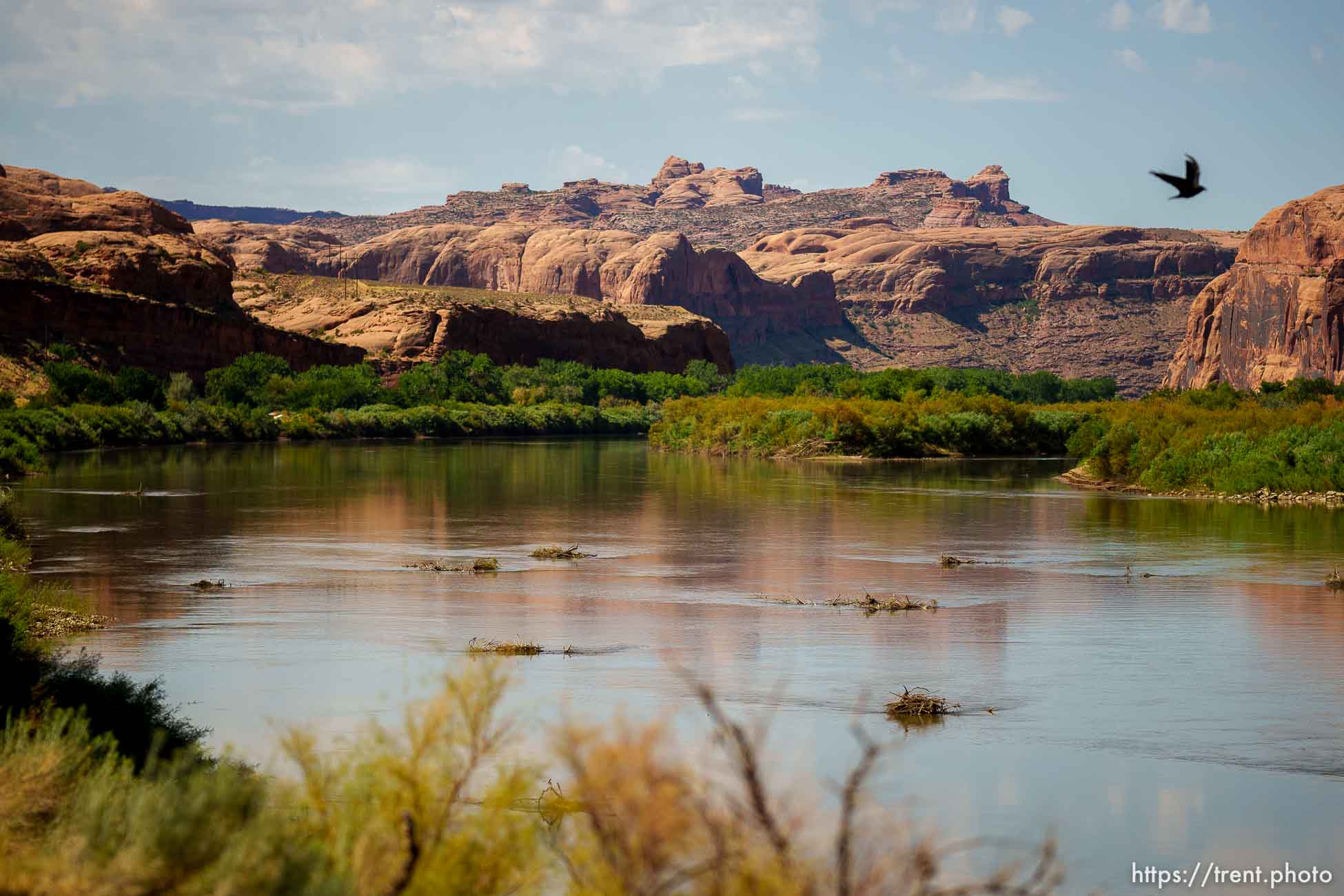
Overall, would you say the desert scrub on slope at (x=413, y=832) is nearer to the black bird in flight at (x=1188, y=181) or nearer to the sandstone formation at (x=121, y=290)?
the black bird in flight at (x=1188, y=181)

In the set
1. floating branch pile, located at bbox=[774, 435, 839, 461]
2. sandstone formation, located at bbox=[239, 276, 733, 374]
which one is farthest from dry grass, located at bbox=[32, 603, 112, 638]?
sandstone formation, located at bbox=[239, 276, 733, 374]

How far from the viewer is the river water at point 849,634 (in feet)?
36.7

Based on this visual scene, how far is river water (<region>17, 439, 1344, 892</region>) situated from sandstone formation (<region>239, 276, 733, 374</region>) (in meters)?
83.9

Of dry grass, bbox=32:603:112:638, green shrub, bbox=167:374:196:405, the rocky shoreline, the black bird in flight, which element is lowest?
the rocky shoreline

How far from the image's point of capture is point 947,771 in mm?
11578

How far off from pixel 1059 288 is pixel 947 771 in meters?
194

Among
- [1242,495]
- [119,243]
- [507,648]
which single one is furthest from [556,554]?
[119,243]

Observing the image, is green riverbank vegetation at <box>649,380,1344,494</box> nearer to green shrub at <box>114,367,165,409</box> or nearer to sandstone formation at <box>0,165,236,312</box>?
green shrub at <box>114,367,165,409</box>

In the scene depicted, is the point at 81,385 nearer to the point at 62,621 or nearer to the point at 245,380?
the point at 245,380

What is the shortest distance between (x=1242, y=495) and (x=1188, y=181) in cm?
3273

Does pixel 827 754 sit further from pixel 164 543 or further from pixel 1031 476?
pixel 1031 476

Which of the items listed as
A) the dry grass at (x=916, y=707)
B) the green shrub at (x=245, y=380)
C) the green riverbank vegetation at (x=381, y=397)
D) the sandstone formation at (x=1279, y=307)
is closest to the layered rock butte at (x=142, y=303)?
the green riverbank vegetation at (x=381, y=397)

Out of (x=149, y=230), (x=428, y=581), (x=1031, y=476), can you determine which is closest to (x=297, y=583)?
(x=428, y=581)

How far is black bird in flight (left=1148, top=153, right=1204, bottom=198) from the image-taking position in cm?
1090
